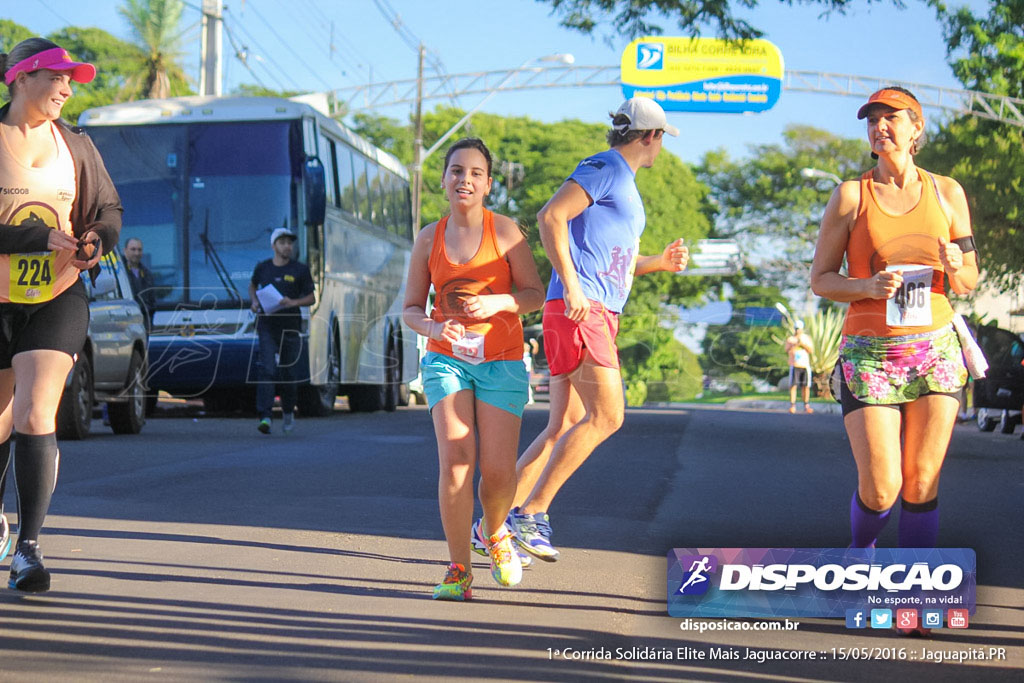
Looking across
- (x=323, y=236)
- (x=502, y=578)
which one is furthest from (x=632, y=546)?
(x=323, y=236)

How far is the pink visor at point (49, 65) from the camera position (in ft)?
18.5

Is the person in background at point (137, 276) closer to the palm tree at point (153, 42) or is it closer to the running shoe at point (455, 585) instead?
the running shoe at point (455, 585)

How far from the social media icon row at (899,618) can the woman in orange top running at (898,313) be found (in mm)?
481

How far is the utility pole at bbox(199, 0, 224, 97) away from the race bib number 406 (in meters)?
21.5

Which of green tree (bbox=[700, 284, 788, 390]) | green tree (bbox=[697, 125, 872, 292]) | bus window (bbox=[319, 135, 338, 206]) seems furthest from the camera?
green tree (bbox=[697, 125, 872, 292])

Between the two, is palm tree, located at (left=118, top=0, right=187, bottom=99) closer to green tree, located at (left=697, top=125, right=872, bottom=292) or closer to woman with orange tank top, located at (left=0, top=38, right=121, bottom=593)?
green tree, located at (left=697, top=125, right=872, bottom=292)

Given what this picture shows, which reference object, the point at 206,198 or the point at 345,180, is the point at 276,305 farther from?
the point at 345,180

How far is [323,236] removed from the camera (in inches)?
811

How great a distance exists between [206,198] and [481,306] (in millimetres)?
14810

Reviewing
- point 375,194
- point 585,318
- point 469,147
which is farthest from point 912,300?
point 375,194

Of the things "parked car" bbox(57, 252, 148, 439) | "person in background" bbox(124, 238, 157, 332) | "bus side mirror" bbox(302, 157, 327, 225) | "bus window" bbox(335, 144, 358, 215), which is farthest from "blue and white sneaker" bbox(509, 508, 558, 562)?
"bus window" bbox(335, 144, 358, 215)

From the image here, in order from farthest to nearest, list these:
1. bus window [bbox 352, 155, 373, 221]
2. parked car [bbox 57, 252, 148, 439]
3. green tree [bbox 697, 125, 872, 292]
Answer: green tree [bbox 697, 125, 872, 292] → bus window [bbox 352, 155, 373, 221] → parked car [bbox 57, 252, 148, 439]

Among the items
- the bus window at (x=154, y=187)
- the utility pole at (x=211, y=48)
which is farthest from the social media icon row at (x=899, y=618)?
the utility pole at (x=211, y=48)

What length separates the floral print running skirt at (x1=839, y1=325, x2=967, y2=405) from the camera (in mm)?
5352
